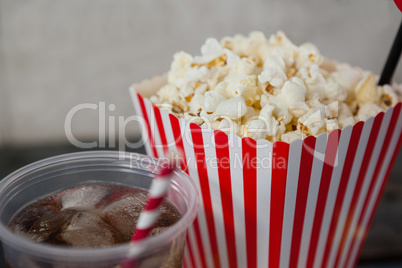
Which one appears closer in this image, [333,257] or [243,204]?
[243,204]

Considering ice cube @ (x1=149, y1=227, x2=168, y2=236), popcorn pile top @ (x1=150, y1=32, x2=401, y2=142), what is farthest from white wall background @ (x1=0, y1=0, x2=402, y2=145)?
ice cube @ (x1=149, y1=227, x2=168, y2=236)

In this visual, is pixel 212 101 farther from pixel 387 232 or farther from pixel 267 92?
pixel 387 232

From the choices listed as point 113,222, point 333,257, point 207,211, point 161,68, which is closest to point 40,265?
point 113,222

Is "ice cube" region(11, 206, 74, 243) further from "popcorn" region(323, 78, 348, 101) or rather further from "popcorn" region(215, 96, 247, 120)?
"popcorn" region(323, 78, 348, 101)

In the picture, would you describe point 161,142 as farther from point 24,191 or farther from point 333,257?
point 333,257

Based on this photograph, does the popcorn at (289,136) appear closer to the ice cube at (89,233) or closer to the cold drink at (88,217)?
the cold drink at (88,217)

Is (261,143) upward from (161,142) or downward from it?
upward

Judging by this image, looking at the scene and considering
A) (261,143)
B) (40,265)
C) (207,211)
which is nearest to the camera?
(40,265)
